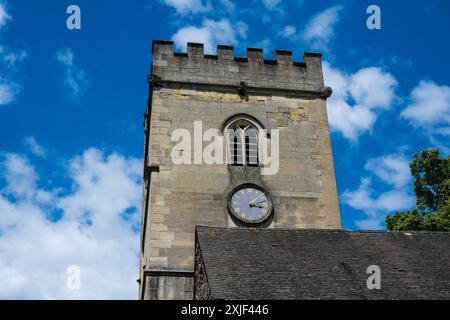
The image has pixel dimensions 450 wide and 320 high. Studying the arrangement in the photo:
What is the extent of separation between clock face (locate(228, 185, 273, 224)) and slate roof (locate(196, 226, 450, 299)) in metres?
5.11

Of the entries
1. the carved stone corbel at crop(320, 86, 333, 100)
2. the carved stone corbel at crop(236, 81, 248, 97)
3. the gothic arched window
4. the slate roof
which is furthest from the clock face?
the slate roof

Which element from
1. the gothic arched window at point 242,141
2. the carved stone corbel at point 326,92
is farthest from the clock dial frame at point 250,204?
the carved stone corbel at point 326,92

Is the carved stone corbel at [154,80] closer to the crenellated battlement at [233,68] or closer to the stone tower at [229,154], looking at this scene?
the stone tower at [229,154]

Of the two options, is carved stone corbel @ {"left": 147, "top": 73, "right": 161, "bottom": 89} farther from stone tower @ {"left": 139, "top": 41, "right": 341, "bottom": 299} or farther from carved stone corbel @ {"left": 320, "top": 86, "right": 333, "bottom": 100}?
carved stone corbel @ {"left": 320, "top": 86, "right": 333, "bottom": 100}

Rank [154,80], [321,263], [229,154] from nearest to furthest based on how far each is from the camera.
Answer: [321,263] < [229,154] < [154,80]

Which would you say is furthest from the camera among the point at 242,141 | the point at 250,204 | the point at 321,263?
the point at 242,141

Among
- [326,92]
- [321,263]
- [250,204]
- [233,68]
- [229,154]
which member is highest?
[233,68]

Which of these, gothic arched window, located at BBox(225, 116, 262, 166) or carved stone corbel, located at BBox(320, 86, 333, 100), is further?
carved stone corbel, located at BBox(320, 86, 333, 100)

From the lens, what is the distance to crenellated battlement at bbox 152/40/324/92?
2161 cm

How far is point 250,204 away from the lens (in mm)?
19375

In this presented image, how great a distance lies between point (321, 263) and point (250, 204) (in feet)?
23.3

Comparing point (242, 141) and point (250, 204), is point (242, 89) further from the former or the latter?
point (250, 204)

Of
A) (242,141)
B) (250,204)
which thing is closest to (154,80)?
(242,141)
